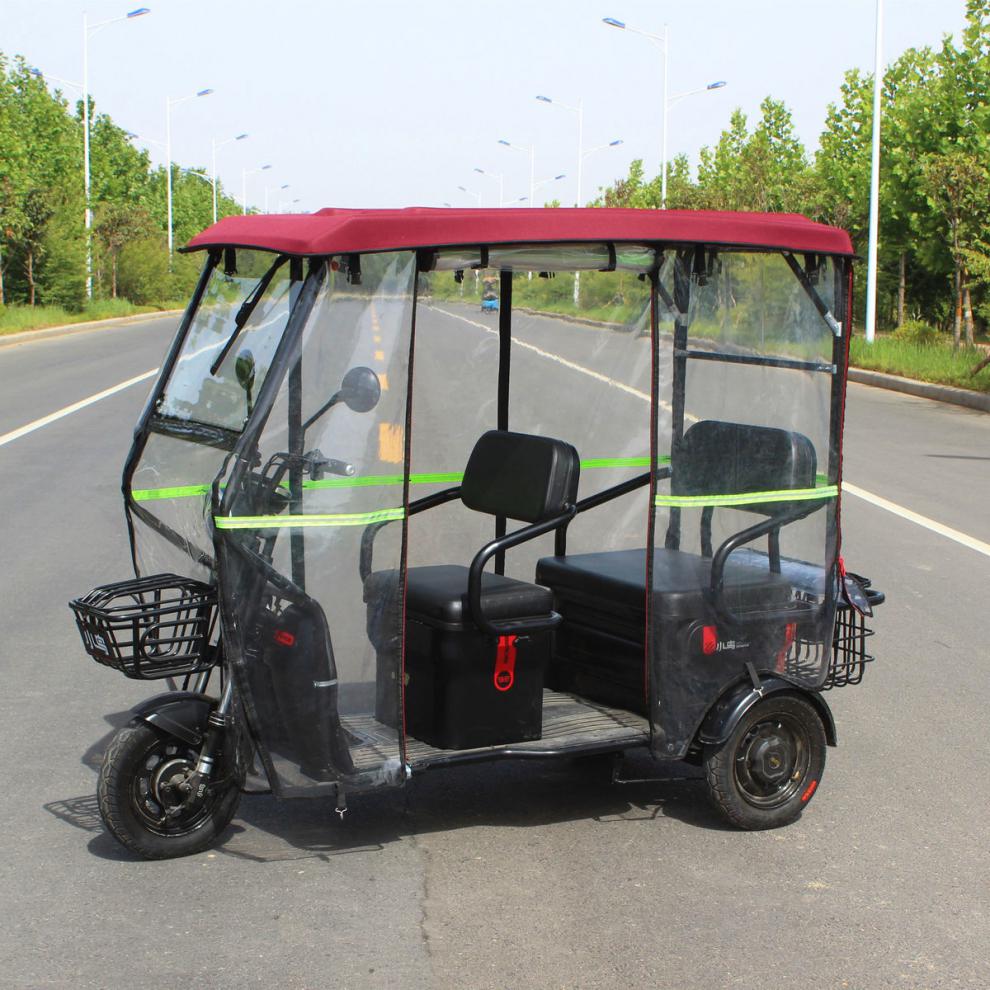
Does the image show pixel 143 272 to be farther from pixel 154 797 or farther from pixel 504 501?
pixel 154 797

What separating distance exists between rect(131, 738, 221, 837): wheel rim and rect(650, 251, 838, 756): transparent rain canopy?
4.82ft

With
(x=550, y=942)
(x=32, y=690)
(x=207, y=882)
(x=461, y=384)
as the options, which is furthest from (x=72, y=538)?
(x=550, y=942)

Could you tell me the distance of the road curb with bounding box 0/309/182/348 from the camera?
3341 centimetres

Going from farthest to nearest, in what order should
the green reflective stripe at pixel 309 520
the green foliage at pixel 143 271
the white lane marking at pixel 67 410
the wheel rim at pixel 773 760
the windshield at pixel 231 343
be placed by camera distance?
1. the green foliage at pixel 143 271
2. the white lane marking at pixel 67 410
3. the wheel rim at pixel 773 760
4. the windshield at pixel 231 343
5. the green reflective stripe at pixel 309 520

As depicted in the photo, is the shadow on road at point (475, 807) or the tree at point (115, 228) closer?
the shadow on road at point (475, 807)

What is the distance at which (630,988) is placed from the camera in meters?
3.86

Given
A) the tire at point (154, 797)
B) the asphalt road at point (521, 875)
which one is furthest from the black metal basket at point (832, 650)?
the tire at point (154, 797)

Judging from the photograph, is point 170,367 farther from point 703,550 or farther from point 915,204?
point 915,204

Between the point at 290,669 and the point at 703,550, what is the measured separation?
148cm

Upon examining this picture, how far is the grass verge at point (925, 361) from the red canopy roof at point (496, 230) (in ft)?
61.4

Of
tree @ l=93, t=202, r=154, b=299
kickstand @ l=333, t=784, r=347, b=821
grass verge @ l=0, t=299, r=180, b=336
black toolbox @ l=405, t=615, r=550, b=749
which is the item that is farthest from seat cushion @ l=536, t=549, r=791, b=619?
tree @ l=93, t=202, r=154, b=299

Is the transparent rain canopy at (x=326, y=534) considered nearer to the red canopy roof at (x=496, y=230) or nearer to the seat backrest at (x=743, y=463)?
the red canopy roof at (x=496, y=230)

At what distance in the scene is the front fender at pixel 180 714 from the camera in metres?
4.48

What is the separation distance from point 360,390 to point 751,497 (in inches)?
54.5
